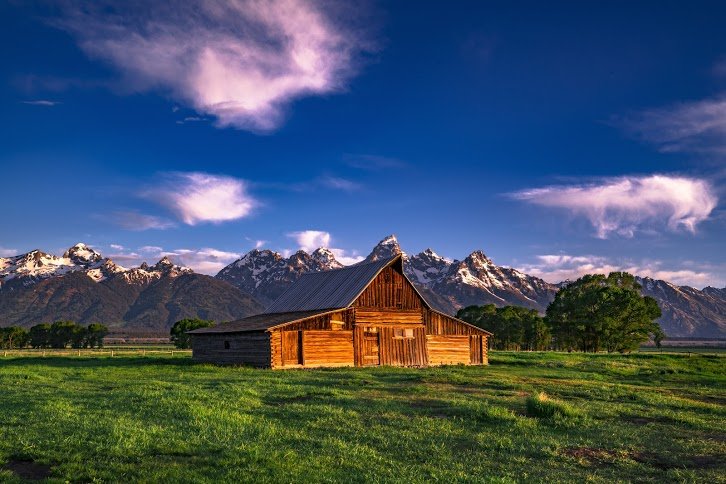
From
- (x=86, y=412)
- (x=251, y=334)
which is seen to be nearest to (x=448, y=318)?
(x=251, y=334)

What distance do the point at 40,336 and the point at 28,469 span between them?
13455 cm

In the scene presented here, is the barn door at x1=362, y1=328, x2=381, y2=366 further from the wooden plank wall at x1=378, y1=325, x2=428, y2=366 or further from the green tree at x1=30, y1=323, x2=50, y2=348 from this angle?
the green tree at x1=30, y1=323, x2=50, y2=348

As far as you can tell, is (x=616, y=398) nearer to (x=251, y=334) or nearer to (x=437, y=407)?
(x=437, y=407)

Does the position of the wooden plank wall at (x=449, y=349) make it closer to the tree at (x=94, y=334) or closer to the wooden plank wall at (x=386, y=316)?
the wooden plank wall at (x=386, y=316)

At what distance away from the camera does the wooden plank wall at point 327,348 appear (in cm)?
4762

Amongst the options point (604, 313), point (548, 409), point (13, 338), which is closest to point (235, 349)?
point (548, 409)

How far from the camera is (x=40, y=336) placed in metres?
128

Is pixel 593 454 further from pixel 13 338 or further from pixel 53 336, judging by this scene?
pixel 13 338

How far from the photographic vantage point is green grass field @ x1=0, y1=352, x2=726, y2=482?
1146 cm

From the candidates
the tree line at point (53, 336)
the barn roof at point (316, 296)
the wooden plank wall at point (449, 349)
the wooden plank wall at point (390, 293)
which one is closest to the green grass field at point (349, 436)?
the barn roof at point (316, 296)

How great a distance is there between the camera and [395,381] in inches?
1303

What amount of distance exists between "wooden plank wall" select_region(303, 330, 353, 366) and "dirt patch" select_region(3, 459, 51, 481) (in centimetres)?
3549

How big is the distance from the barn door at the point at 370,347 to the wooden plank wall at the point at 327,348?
4.80 ft

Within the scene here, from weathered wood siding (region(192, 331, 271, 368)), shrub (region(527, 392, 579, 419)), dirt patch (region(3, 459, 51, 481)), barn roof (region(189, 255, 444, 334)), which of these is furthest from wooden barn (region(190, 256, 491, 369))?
dirt patch (region(3, 459, 51, 481))
